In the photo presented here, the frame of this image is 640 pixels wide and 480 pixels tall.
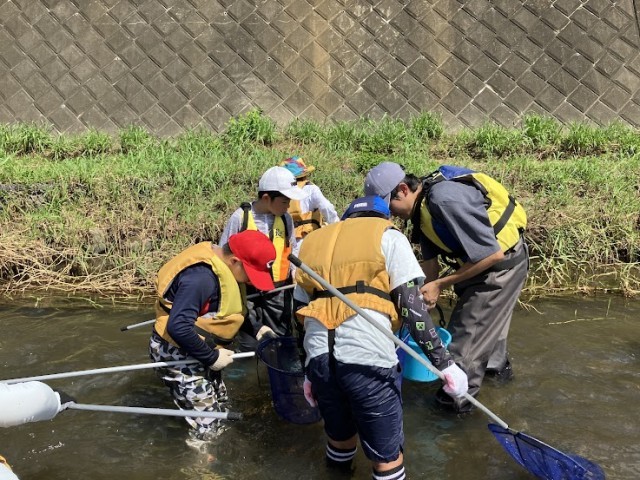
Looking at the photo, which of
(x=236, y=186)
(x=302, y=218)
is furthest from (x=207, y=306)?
(x=236, y=186)

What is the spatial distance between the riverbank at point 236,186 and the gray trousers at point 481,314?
2.15 metres

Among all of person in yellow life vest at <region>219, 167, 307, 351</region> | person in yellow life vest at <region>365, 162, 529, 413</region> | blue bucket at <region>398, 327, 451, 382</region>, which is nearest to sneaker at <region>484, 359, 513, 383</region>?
person in yellow life vest at <region>365, 162, 529, 413</region>

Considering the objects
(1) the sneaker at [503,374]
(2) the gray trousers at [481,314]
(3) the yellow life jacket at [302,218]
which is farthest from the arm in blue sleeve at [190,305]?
(1) the sneaker at [503,374]

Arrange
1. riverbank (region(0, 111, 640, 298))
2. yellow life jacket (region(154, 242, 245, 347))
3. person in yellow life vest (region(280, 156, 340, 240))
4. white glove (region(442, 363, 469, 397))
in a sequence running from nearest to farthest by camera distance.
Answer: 1. white glove (region(442, 363, 469, 397))
2. yellow life jacket (region(154, 242, 245, 347))
3. person in yellow life vest (region(280, 156, 340, 240))
4. riverbank (region(0, 111, 640, 298))

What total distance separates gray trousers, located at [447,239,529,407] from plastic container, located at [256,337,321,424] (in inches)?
41.4

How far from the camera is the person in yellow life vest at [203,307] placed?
366cm

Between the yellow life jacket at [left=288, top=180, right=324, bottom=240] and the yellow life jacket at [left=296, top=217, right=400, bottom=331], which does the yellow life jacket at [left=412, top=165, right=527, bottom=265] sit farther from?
the yellow life jacket at [left=288, top=180, right=324, bottom=240]

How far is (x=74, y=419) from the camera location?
14.9 feet

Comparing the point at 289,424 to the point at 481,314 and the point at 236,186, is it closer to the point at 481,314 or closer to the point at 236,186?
the point at 481,314

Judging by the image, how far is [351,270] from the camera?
315 centimetres

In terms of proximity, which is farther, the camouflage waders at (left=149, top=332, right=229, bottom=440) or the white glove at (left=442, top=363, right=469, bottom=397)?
the camouflage waders at (left=149, top=332, right=229, bottom=440)

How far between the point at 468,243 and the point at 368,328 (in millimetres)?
1069

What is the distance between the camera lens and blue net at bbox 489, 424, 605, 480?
11.2ft

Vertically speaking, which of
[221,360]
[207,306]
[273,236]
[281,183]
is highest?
[281,183]
